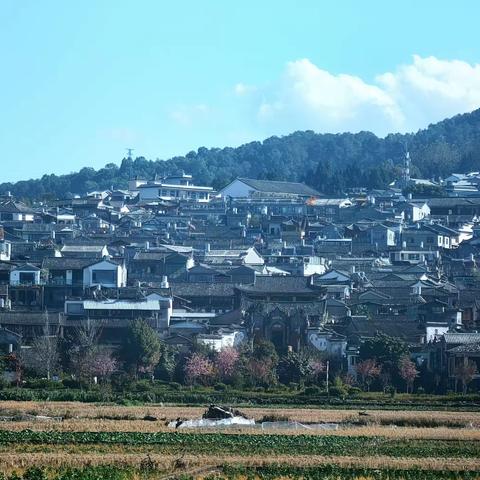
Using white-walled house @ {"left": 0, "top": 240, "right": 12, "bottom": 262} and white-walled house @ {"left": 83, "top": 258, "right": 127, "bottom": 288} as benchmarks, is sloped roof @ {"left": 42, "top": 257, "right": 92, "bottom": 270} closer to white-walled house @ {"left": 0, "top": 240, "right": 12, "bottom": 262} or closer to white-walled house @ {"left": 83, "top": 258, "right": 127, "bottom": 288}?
white-walled house @ {"left": 83, "top": 258, "right": 127, "bottom": 288}

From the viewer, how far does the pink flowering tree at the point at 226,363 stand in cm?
5450

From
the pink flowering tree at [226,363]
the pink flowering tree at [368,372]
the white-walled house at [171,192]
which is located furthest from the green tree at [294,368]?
the white-walled house at [171,192]

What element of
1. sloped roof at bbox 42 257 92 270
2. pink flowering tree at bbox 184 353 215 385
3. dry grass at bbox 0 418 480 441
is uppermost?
sloped roof at bbox 42 257 92 270

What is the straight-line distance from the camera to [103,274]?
2653 inches

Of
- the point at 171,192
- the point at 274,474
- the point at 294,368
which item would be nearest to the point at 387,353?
the point at 294,368

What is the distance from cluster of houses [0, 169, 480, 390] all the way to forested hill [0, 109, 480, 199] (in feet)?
55.8

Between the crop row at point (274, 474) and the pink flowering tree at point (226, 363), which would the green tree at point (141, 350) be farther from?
the crop row at point (274, 474)

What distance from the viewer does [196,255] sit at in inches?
3155

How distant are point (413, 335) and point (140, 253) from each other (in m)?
21.4

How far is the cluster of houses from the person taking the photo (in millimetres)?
59250

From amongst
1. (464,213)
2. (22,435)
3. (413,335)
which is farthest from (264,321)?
(464,213)

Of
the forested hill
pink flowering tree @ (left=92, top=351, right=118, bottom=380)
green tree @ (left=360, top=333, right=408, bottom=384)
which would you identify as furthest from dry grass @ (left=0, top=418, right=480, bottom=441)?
the forested hill

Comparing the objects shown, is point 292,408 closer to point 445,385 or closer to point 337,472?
point 445,385

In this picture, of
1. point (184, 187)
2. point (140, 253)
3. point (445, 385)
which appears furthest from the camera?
point (184, 187)
